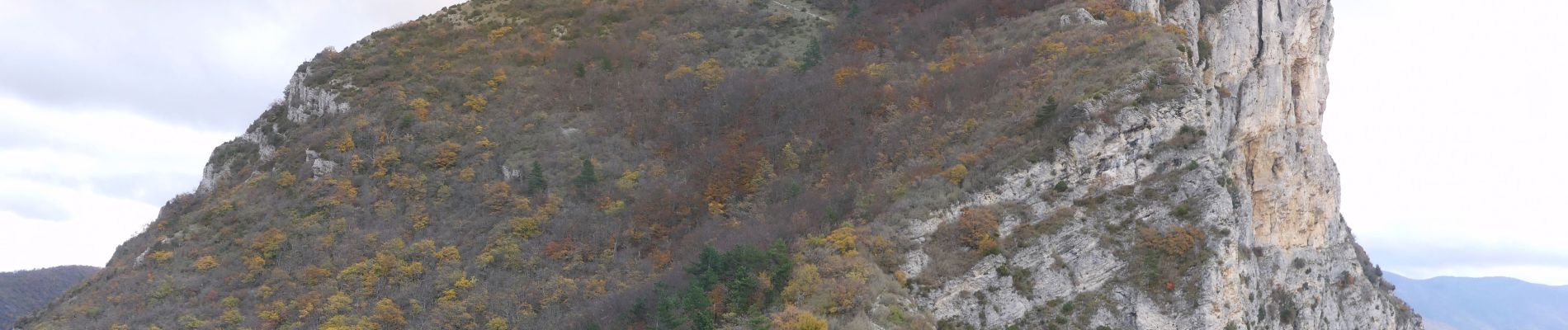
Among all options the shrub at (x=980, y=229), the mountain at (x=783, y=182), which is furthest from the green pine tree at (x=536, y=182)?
the shrub at (x=980, y=229)

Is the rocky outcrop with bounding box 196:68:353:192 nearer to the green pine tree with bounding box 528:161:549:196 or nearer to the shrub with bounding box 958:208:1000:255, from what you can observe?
the green pine tree with bounding box 528:161:549:196

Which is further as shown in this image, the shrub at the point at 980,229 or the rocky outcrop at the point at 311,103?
the rocky outcrop at the point at 311,103

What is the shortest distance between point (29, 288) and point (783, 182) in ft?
518

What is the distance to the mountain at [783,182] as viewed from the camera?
4588 centimetres

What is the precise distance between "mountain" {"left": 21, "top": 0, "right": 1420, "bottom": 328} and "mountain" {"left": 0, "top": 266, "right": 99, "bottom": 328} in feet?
325

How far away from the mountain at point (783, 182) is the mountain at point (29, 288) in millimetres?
98982

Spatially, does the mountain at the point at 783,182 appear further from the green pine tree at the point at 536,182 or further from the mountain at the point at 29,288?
the mountain at the point at 29,288

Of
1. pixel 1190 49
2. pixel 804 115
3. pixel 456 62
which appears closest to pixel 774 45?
pixel 804 115

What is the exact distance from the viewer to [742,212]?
191ft

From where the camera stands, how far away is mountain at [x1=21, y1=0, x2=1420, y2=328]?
45.9 m

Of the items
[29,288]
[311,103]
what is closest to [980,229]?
[311,103]

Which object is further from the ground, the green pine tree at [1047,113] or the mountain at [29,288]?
the green pine tree at [1047,113]

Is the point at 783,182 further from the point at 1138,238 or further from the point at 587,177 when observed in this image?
the point at 1138,238

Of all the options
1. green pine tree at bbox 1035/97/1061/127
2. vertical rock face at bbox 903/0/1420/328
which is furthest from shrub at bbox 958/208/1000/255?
green pine tree at bbox 1035/97/1061/127
